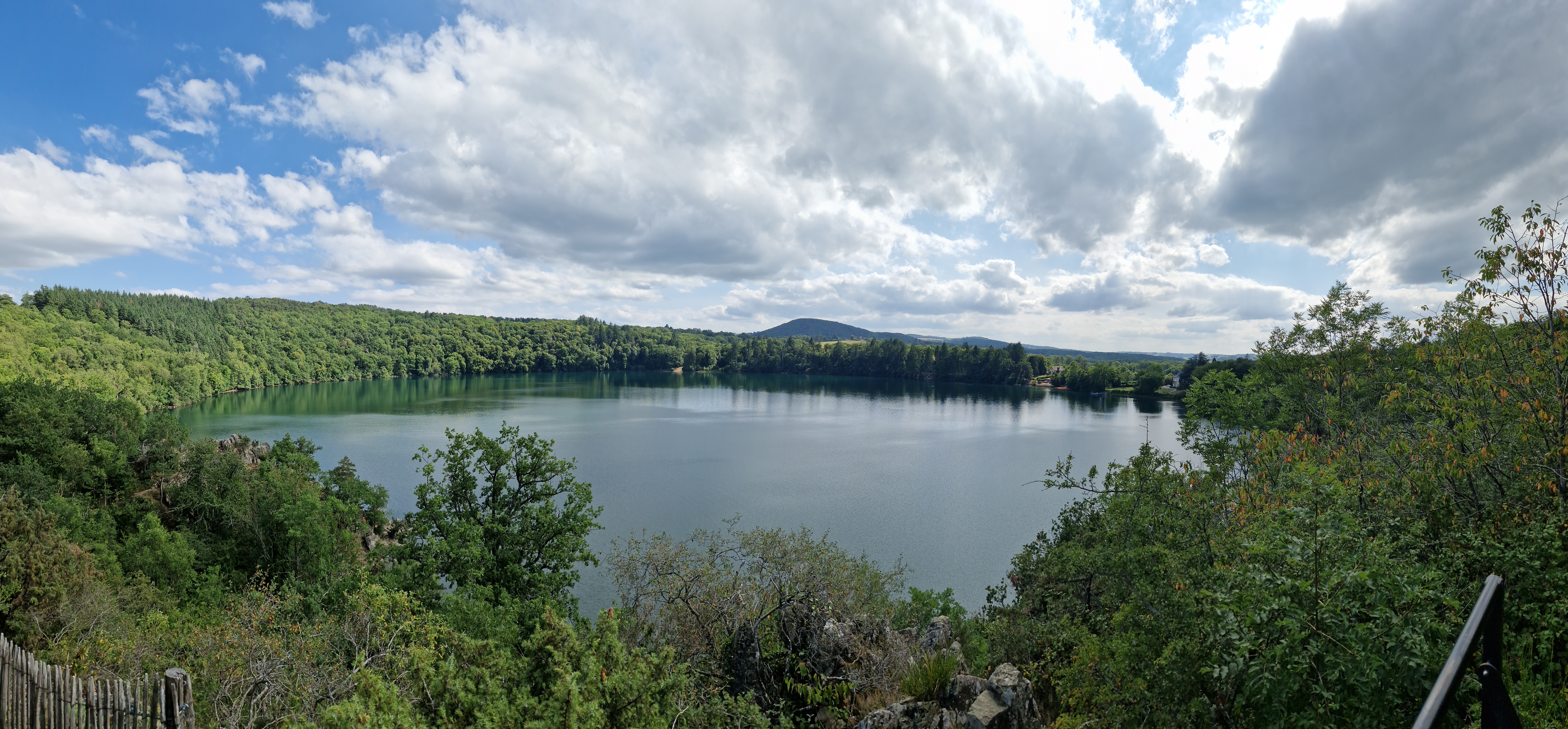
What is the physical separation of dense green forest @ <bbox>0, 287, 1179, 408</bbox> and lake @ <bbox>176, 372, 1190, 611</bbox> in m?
6.36

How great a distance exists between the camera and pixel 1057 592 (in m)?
14.6

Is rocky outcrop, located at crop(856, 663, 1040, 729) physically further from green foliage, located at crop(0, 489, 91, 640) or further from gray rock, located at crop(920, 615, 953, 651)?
green foliage, located at crop(0, 489, 91, 640)

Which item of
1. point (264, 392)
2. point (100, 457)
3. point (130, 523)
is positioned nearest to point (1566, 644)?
point (130, 523)

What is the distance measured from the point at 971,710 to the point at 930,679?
35.6 inches

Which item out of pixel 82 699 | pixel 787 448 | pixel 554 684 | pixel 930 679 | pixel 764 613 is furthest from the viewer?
pixel 787 448

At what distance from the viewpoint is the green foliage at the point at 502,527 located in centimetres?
1500

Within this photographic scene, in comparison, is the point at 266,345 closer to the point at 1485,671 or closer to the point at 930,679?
the point at 930,679

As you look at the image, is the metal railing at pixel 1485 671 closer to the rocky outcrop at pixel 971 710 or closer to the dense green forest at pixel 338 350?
the rocky outcrop at pixel 971 710

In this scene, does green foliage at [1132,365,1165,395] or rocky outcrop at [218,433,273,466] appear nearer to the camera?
rocky outcrop at [218,433,273,466]

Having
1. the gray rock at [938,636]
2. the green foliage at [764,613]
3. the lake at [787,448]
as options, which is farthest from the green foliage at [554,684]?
the lake at [787,448]

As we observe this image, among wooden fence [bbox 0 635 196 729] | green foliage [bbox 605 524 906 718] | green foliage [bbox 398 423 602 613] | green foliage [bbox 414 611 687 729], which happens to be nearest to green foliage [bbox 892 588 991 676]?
green foliage [bbox 605 524 906 718]

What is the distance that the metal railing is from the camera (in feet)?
3.16

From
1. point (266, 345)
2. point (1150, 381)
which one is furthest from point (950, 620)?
point (266, 345)

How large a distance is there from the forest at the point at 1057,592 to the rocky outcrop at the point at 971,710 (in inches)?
19.1
